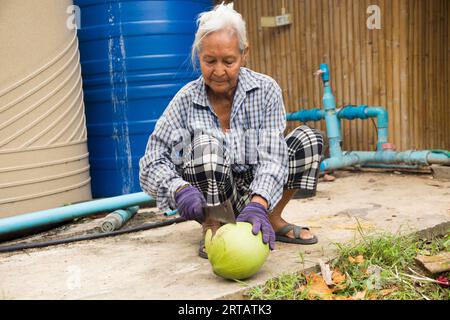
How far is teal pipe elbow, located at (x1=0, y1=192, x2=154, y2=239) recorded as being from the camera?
3.28 meters

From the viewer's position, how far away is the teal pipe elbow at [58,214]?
129 inches

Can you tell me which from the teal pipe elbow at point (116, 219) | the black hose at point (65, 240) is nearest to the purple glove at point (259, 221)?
the black hose at point (65, 240)

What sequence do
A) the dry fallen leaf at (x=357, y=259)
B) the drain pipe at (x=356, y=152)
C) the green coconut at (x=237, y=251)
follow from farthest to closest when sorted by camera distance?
the drain pipe at (x=356, y=152)
the dry fallen leaf at (x=357, y=259)
the green coconut at (x=237, y=251)

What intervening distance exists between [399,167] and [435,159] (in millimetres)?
401

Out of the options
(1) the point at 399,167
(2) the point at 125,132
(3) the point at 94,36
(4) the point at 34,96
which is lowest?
(1) the point at 399,167

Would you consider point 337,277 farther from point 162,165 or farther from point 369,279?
point 162,165

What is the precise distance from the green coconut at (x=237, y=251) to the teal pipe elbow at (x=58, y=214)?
144 cm

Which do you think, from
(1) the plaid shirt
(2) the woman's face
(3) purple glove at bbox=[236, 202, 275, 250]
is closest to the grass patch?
(3) purple glove at bbox=[236, 202, 275, 250]

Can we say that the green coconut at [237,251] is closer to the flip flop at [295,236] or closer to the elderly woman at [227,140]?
the elderly woman at [227,140]

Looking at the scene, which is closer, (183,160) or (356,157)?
(183,160)

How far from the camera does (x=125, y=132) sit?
4.43 metres

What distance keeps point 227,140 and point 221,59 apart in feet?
1.29
